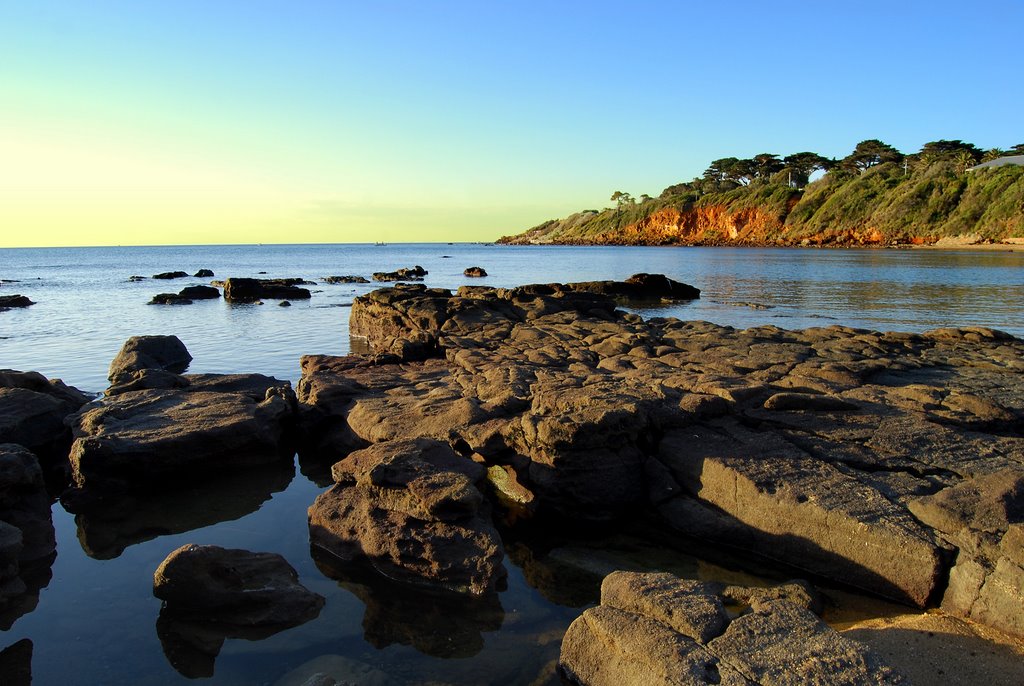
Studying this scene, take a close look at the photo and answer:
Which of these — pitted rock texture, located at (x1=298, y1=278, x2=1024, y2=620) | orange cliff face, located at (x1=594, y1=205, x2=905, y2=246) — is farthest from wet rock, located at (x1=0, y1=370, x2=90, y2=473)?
orange cliff face, located at (x1=594, y1=205, x2=905, y2=246)

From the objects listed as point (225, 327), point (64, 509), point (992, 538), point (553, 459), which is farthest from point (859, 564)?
point (225, 327)

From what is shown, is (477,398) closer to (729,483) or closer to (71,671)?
(729,483)

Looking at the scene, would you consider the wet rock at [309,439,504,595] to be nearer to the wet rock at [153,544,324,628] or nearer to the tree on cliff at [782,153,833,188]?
the wet rock at [153,544,324,628]

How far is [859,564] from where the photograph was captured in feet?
18.6

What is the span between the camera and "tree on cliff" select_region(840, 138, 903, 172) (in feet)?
340

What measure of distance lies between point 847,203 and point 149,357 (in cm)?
8885

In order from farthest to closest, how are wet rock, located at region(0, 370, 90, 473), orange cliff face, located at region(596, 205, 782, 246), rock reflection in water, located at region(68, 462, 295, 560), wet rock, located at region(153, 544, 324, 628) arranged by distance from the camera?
orange cliff face, located at region(596, 205, 782, 246) → wet rock, located at region(0, 370, 90, 473) → rock reflection in water, located at region(68, 462, 295, 560) → wet rock, located at region(153, 544, 324, 628)

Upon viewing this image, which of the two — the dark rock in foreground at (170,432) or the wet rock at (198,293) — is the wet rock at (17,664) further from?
the wet rock at (198,293)

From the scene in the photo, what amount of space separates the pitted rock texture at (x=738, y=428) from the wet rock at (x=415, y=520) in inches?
46.5

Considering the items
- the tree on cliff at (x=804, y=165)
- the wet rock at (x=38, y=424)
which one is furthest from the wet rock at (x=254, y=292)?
the tree on cliff at (x=804, y=165)

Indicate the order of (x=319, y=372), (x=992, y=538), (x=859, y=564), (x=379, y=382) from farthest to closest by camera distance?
(x=319, y=372) → (x=379, y=382) → (x=859, y=564) → (x=992, y=538)

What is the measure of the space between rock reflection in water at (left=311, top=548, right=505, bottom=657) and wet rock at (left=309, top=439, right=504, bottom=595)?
0.41 feet

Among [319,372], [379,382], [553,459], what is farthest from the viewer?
[319,372]

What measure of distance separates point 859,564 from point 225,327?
908 inches
